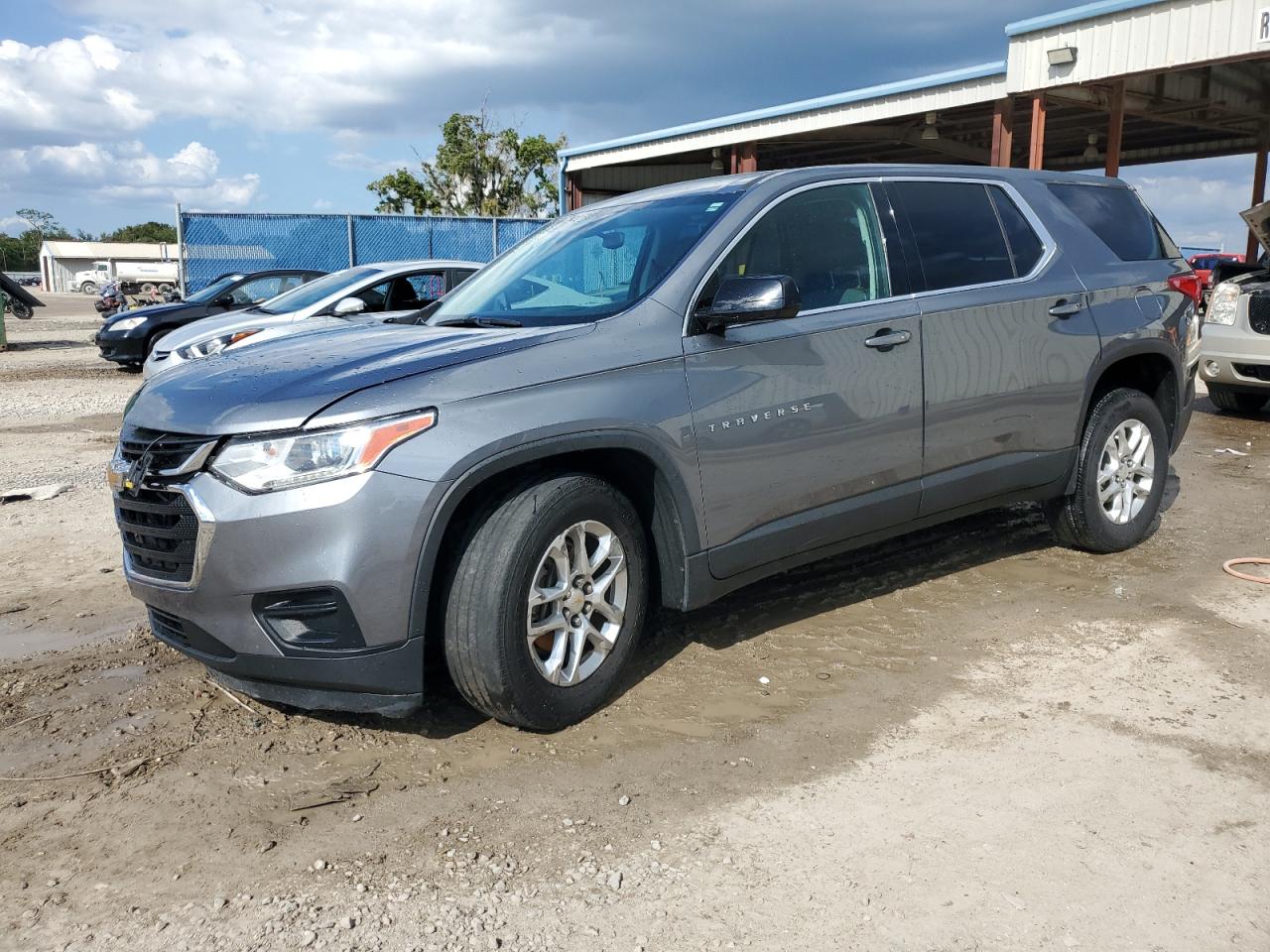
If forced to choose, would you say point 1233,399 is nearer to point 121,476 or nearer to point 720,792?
point 720,792

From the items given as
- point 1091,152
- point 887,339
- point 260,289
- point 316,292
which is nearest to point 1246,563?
point 887,339

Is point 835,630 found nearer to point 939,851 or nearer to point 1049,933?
point 939,851

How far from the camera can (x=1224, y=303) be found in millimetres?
10156

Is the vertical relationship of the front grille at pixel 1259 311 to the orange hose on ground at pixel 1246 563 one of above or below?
above

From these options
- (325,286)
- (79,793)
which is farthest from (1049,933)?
(325,286)

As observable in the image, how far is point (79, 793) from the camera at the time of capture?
3.14 meters

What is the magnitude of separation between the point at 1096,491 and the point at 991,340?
122cm

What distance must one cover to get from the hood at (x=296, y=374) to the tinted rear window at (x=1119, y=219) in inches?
120

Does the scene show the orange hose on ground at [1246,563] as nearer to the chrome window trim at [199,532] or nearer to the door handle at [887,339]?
the door handle at [887,339]

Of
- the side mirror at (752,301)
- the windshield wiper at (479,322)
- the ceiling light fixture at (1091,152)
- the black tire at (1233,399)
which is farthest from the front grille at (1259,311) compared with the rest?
the ceiling light fixture at (1091,152)

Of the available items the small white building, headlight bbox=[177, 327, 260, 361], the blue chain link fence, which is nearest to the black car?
the blue chain link fence

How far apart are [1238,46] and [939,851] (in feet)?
43.3

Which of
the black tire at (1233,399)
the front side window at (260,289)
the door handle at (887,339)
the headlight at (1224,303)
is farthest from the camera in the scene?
the front side window at (260,289)

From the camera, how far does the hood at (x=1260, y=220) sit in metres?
10.4
